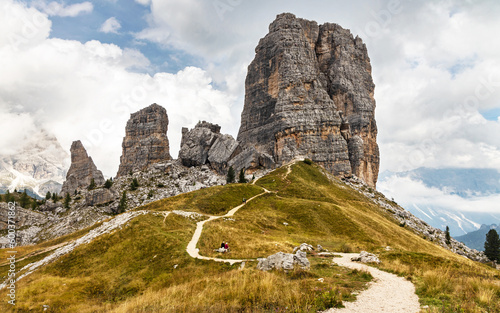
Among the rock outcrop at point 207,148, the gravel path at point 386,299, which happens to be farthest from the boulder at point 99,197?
the gravel path at point 386,299

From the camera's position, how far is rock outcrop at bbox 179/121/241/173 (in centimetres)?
15275

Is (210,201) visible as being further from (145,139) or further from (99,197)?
(145,139)

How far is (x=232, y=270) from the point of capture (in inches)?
942

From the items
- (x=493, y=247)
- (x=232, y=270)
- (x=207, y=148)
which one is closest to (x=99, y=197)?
(x=207, y=148)

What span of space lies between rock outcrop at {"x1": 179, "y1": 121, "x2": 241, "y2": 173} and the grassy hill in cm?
7398

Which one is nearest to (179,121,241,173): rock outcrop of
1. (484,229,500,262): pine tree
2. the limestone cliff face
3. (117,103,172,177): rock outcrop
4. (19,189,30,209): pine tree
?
the limestone cliff face

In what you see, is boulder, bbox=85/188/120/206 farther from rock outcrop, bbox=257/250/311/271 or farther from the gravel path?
the gravel path

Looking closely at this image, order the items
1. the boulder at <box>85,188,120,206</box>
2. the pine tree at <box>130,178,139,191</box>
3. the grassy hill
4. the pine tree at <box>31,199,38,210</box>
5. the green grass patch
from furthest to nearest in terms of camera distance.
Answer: the pine tree at <box>130,178,139,191</box> < the pine tree at <box>31,199,38,210</box> < the boulder at <box>85,188,120,206</box> < the green grass patch < the grassy hill

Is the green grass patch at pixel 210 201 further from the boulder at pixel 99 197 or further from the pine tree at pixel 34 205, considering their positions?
the pine tree at pixel 34 205

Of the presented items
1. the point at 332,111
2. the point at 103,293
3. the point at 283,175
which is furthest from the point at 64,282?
the point at 332,111

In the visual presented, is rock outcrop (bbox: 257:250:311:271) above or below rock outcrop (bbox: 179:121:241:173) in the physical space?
below

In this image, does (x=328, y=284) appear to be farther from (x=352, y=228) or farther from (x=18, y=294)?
(x=352, y=228)

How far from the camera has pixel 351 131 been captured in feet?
572

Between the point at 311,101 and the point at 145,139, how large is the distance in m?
112
